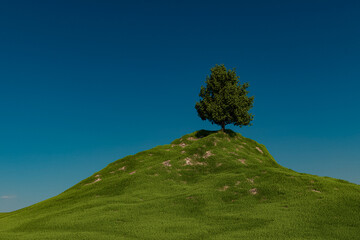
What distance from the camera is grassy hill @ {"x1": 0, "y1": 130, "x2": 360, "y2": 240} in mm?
32188

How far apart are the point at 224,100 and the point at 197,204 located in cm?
3839

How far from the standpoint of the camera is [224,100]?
247 ft

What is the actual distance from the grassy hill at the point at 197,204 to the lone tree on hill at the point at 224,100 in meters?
9.08

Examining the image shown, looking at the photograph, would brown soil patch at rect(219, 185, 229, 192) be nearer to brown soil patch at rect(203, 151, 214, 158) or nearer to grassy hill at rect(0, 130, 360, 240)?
grassy hill at rect(0, 130, 360, 240)

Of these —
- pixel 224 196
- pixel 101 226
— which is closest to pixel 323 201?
pixel 224 196

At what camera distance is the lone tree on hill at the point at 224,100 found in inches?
2908

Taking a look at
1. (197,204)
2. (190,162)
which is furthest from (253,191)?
(190,162)

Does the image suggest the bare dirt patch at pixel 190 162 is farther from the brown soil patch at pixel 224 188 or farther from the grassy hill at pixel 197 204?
the brown soil patch at pixel 224 188

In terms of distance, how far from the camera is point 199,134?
77188 mm

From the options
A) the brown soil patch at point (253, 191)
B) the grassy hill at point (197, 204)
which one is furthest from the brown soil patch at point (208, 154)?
the brown soil patch at point (253, 191)

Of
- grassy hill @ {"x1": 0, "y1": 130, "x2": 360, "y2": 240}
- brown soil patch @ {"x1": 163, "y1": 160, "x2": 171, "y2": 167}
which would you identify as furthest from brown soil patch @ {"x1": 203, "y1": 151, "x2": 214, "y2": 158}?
brown soil patch @ {"x1": 163, "y1": 160, "x2": 171, "y2": 167}

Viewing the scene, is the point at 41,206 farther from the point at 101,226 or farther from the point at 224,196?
the point at 224,196

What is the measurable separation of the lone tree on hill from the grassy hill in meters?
9.08

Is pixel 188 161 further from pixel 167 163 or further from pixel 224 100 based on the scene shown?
pixel 224 100
